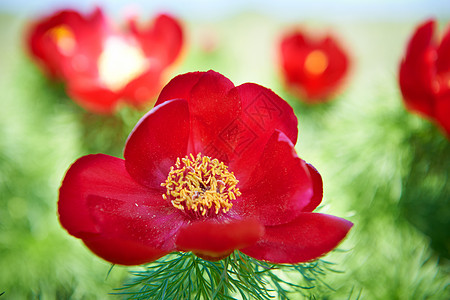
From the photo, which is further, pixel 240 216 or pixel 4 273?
pixel 4 273

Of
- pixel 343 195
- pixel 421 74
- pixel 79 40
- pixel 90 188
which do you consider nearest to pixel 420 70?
pixel 421 74

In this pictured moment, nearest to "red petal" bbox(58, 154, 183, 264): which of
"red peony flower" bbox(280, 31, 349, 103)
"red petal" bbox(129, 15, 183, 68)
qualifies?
"red petal" bbox(129, 15, 183, 68)

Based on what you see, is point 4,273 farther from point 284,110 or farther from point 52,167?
point 284,110

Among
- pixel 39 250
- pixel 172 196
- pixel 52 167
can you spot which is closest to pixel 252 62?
pixel 52 167

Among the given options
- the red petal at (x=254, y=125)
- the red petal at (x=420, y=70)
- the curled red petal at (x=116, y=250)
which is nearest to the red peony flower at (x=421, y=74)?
the red petal at (x=420, y=70)

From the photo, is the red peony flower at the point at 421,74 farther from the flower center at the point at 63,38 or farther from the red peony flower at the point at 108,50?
the flower center at the point at 63,38

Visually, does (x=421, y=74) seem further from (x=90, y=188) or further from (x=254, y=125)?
(x=90, y=188)
